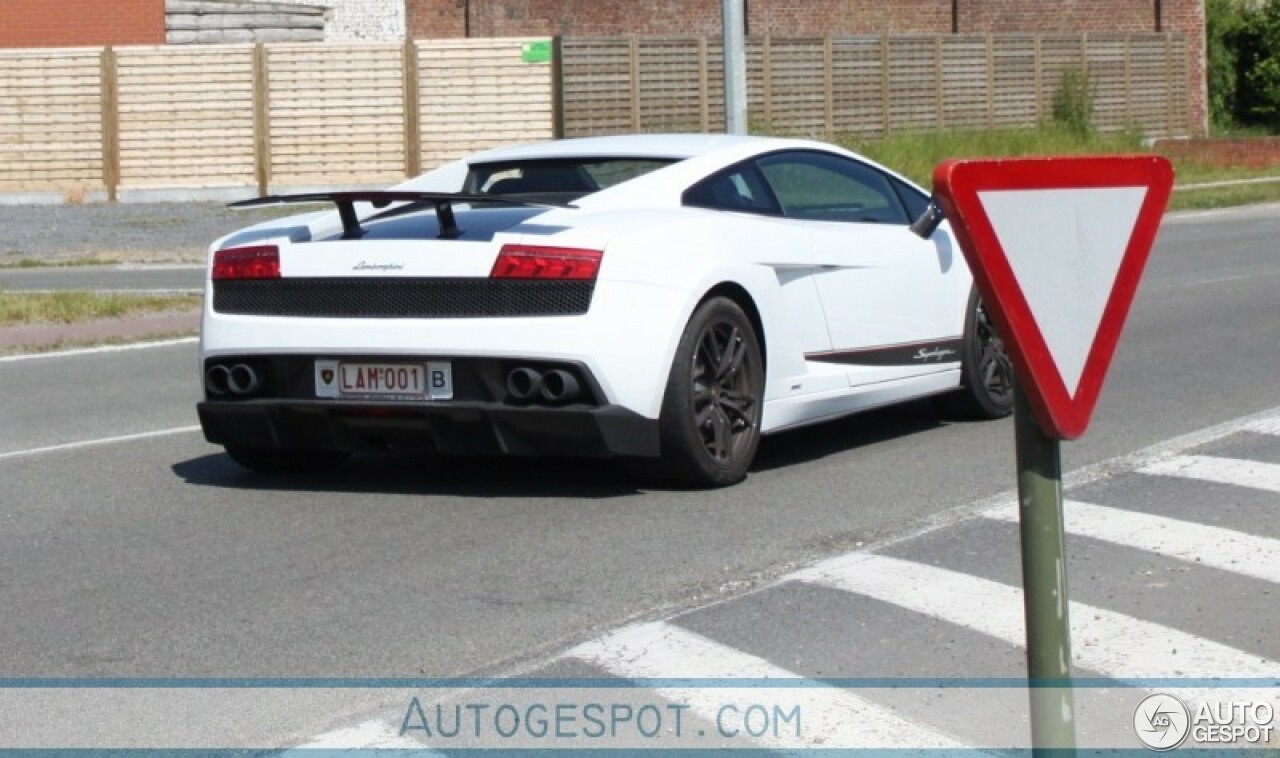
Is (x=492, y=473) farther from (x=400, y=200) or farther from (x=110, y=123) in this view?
(x=110, y=123)

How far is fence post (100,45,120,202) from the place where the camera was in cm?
3123

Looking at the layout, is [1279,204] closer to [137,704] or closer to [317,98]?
[317,98]

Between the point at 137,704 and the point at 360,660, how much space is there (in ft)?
2.19

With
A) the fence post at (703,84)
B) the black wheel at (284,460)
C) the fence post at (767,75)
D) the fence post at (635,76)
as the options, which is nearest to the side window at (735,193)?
the black wheel at (284,460)

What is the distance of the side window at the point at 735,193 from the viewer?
335 inches

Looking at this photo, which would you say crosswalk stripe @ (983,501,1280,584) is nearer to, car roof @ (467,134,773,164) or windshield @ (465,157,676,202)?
car roof @ (467,134,773,164)

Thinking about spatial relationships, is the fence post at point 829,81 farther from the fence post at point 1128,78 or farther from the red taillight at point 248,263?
the red taillight at point 248,263

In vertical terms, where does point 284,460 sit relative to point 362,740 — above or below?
above

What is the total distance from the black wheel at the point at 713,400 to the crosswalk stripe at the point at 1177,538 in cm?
106

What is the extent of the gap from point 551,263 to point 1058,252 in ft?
13.6

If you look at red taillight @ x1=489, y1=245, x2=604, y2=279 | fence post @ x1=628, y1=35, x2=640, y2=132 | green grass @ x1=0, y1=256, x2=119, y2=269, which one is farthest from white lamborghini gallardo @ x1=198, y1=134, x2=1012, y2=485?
fence post @ x1=628, y1=35, x2=640, y2=132

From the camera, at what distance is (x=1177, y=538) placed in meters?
7.29

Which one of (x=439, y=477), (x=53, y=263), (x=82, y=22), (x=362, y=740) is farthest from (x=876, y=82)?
(x=362, y=740)

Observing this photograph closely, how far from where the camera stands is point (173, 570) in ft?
23.1
